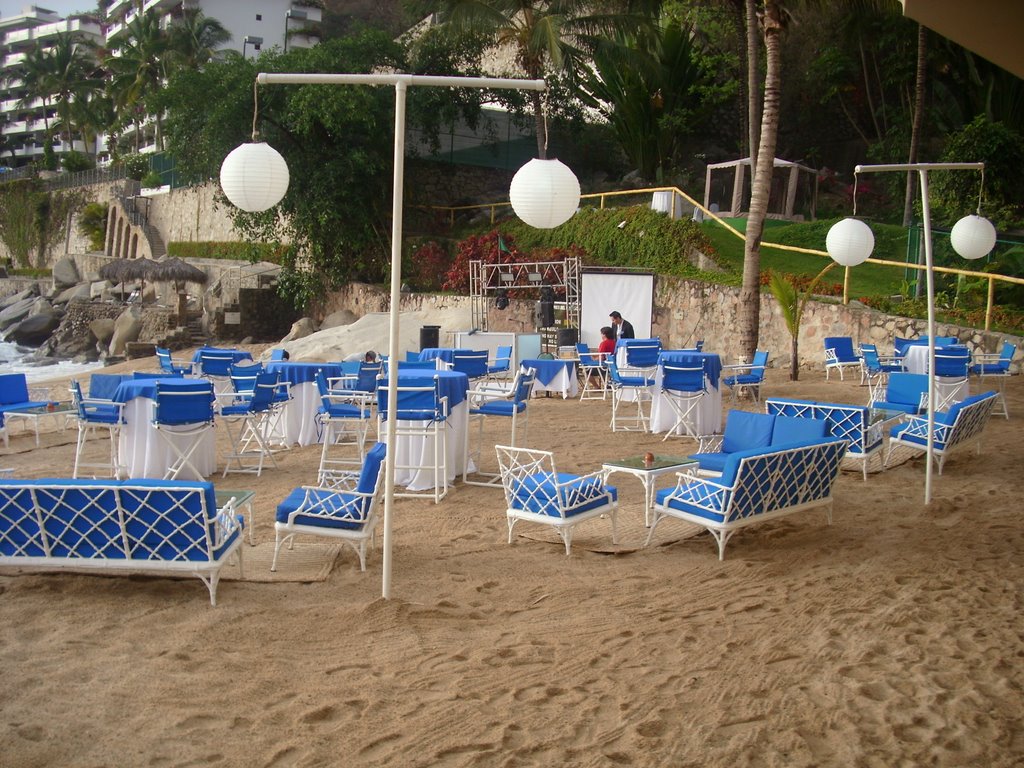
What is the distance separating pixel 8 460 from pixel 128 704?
6.83 metres

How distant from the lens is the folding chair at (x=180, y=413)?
792 centimetres

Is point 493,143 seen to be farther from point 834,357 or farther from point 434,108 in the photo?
→ point 834,357

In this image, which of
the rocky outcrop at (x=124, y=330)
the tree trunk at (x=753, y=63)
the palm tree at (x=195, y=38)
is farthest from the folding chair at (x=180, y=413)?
the palm tree at (x=195, y=38)

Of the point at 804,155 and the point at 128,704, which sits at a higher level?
the point at 804,155

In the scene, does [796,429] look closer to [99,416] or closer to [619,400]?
[619,400]

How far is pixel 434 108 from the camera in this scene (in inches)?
999

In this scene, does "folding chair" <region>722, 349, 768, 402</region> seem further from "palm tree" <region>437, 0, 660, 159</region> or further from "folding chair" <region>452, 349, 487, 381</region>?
"palm tree" <region>437, 0, 660, 159</region>

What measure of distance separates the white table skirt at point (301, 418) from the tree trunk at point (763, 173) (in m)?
6.46

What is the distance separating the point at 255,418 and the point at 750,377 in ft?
21.4

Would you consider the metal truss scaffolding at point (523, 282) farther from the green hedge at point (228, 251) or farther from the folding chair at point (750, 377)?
the green hedge at point (228, 251)

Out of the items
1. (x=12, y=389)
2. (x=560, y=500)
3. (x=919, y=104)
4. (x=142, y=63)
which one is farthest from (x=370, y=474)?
(x=142, y=63)

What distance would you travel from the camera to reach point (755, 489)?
6.06 m

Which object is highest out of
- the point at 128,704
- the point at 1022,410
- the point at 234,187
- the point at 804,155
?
the point at 804,155

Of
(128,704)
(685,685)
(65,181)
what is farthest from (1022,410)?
(65,181)
